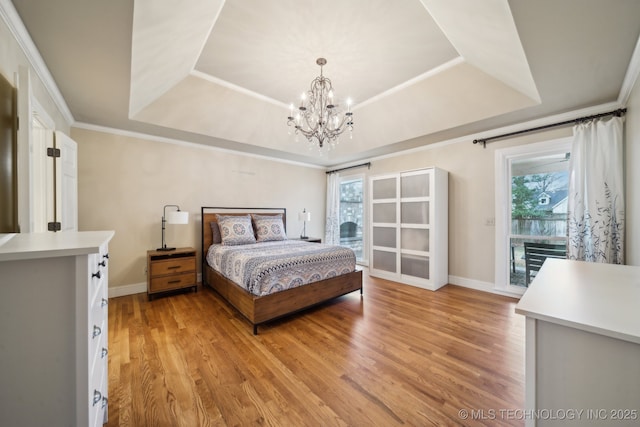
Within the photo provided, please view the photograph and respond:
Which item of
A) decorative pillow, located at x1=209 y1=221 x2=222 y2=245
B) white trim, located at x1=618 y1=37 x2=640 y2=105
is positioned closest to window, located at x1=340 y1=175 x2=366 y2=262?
decorative pillow, located at x1=209 y1=221 x2=222 y2=245

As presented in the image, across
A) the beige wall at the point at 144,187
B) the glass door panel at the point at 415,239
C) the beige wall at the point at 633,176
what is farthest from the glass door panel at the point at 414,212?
the beige wall at the point at 144,187

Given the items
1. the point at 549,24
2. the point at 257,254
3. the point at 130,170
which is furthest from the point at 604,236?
the point at 130,170

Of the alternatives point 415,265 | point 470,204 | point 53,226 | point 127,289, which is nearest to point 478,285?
point 415,265

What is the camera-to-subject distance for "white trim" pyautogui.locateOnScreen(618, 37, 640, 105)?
183cm

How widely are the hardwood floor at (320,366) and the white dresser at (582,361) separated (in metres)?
0.86

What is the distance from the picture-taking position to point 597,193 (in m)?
2.68

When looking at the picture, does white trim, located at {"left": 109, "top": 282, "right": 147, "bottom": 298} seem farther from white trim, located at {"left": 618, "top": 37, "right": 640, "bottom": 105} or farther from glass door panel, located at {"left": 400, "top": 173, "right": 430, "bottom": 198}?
white trim, located at {"left": 618, "top": 37, "right": 640, "bottom": 105}

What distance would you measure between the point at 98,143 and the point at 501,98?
17.5 feet

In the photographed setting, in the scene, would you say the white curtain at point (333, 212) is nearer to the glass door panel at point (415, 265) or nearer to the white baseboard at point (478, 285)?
the glass door panel at point (415, 265)

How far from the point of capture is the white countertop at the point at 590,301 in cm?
75

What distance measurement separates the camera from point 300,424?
1.42 m

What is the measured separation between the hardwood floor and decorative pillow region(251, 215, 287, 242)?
1382 millimetres

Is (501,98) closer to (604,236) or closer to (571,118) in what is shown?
(571,118)

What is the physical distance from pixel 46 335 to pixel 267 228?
3.41 meters
